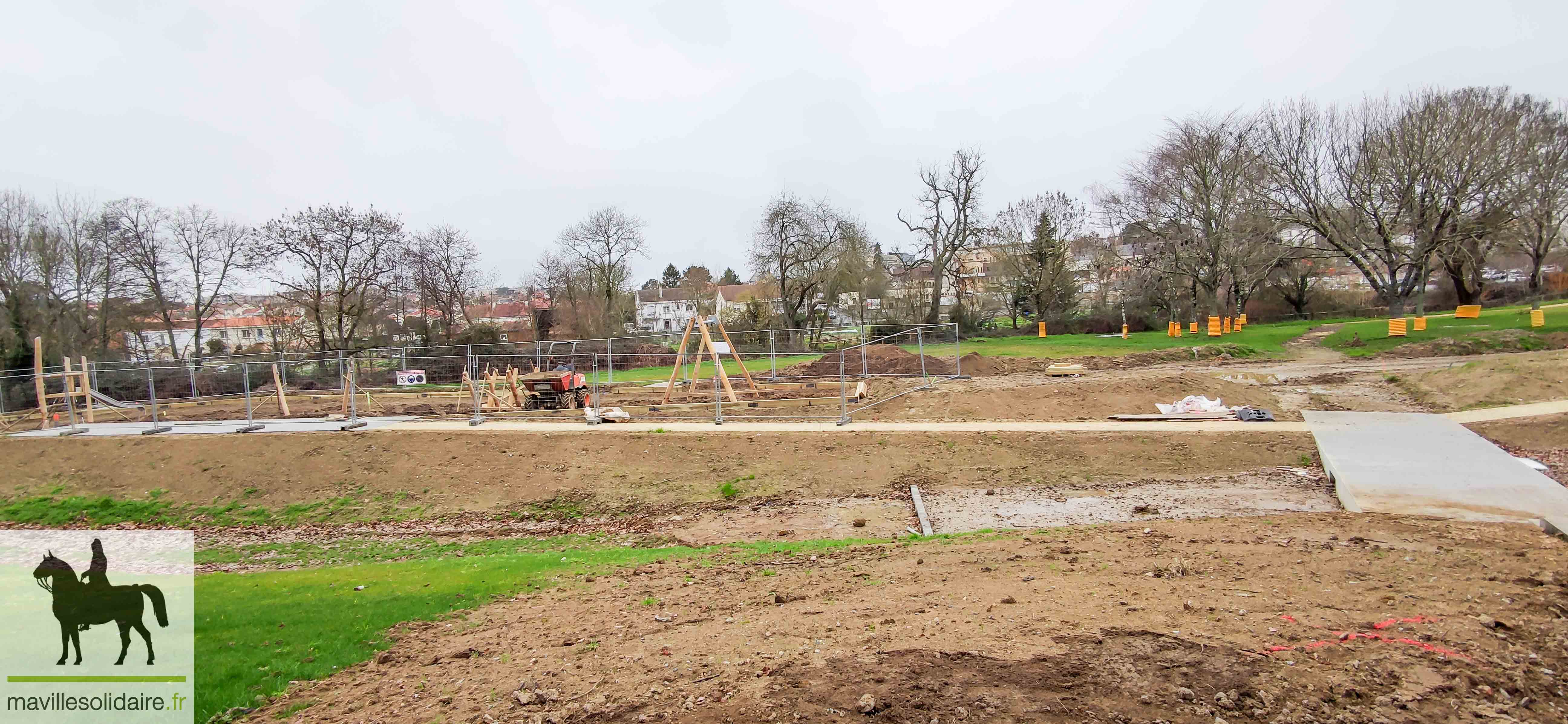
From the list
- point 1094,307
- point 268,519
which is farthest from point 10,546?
point 1094,307

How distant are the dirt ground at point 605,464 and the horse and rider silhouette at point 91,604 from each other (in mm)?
8643

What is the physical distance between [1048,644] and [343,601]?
22.1ft

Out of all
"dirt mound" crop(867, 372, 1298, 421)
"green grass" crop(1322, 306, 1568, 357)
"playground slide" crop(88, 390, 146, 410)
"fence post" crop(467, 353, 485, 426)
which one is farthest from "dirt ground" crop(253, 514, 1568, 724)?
"green grass" crop(1322, 306, 1568, 357)

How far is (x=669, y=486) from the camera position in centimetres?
1354

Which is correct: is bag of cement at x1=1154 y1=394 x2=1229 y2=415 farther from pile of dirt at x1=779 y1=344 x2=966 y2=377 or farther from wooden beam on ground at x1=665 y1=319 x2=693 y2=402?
wooden beam on ground at x1=665 y1=319 x2=693 y2=402

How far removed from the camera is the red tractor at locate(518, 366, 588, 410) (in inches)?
856

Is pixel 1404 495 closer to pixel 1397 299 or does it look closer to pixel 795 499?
pixel 795 499

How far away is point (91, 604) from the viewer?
4.40 meters

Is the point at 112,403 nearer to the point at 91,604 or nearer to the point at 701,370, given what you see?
the point at 701,370

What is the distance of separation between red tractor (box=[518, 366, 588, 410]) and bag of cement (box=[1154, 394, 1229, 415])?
51.2 feet

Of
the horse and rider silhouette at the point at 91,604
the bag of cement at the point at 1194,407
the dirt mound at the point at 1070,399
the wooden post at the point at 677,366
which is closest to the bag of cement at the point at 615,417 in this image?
the wooden post at the point at 677,366

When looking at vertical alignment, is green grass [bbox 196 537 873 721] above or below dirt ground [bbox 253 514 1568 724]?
below

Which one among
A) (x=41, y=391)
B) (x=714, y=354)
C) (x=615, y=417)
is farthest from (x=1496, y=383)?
(x=41, y=391)

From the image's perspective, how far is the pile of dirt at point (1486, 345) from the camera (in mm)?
23422
